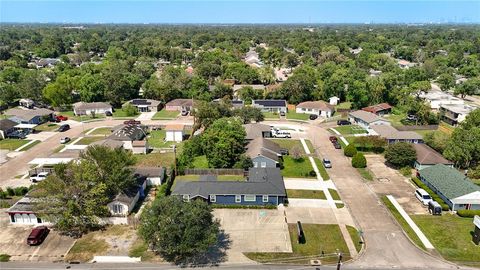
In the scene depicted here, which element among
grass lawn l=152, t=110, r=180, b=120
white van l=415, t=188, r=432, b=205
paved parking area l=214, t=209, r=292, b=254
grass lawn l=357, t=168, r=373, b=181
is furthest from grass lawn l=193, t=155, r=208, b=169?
white van l=415, t=188, r=432, b=205

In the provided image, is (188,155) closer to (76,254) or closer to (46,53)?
(76,254)

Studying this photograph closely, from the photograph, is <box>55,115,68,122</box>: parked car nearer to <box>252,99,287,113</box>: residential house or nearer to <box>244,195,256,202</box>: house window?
<box>252,99,287,113</box>: residential house

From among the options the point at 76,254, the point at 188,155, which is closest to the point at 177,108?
the point at 188,155

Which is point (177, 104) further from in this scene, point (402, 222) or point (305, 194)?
point (402, 222)

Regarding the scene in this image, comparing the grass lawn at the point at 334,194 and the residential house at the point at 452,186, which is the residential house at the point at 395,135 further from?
the grass lawn at the point at 334,194

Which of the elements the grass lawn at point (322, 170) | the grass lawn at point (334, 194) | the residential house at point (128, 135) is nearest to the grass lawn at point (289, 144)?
the grass lawn at point (322, 170)

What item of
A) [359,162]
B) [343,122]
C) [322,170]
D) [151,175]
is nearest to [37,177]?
[151,175]
